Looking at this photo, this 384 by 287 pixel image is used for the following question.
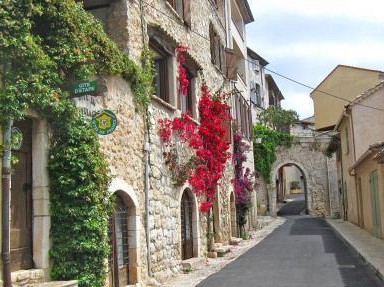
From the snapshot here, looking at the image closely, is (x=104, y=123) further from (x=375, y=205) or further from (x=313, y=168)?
(x=313, y=168)

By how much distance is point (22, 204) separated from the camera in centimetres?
684

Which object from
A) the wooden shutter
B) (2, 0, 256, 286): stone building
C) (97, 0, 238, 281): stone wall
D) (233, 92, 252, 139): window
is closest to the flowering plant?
(233, 92, 252, 139): window

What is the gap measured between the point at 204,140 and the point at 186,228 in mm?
2810

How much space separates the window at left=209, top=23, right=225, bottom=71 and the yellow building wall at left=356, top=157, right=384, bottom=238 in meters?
6.35

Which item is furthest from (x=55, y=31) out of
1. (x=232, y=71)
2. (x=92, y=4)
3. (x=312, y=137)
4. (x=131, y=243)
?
(x=312, y=137)

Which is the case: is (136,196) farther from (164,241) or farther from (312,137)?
(312,137)

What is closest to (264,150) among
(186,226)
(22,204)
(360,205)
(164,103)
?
(360,205)

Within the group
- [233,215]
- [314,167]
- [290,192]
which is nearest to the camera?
[233,215]

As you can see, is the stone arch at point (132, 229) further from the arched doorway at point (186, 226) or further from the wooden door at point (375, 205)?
the wooden door at point (375, 205)

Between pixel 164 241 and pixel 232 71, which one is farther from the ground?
pixel 232 71

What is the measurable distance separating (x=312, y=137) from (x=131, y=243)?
2796 centimetres

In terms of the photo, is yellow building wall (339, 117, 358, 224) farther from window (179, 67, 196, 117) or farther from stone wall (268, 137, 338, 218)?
window (179, 67, 196, 117)

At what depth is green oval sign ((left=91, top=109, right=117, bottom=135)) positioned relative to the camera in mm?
7738

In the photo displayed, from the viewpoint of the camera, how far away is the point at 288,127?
1626 inches
